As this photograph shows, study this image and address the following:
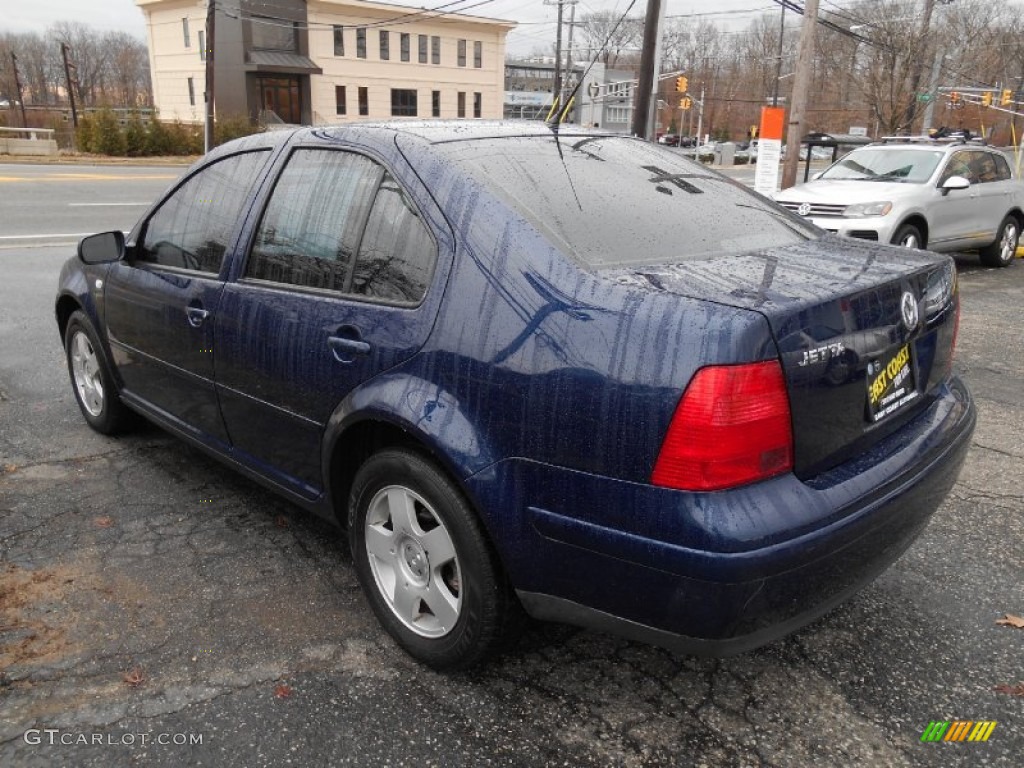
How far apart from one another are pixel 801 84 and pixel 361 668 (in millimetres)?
15493

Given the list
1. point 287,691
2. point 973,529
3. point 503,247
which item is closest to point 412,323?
point 503,247

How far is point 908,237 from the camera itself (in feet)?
32.2

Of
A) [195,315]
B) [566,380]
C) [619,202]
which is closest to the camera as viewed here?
[566,380]

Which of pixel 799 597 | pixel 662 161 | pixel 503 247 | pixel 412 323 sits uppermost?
pixel 662 161

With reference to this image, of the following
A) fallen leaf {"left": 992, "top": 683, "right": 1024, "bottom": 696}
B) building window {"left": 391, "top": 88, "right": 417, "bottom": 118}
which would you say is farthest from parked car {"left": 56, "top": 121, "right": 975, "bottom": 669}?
building window {"left": 391, "top": 88, "right": 417, "bottom": 118}

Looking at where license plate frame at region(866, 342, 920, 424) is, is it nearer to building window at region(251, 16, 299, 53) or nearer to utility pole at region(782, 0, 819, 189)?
utility pole at region(782, 0, 819, 189)

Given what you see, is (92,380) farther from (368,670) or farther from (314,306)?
(368,670)

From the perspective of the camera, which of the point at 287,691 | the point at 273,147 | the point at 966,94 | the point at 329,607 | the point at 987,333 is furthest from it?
the point at 966,94

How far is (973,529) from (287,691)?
2896 mm

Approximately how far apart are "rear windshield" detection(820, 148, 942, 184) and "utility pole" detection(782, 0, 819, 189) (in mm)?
4215

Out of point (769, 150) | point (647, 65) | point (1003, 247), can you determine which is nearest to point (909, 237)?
point (769, 150)

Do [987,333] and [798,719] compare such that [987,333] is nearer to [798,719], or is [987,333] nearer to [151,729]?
[798,719]

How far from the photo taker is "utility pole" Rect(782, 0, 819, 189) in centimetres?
1491

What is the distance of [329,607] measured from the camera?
2.93 metres
